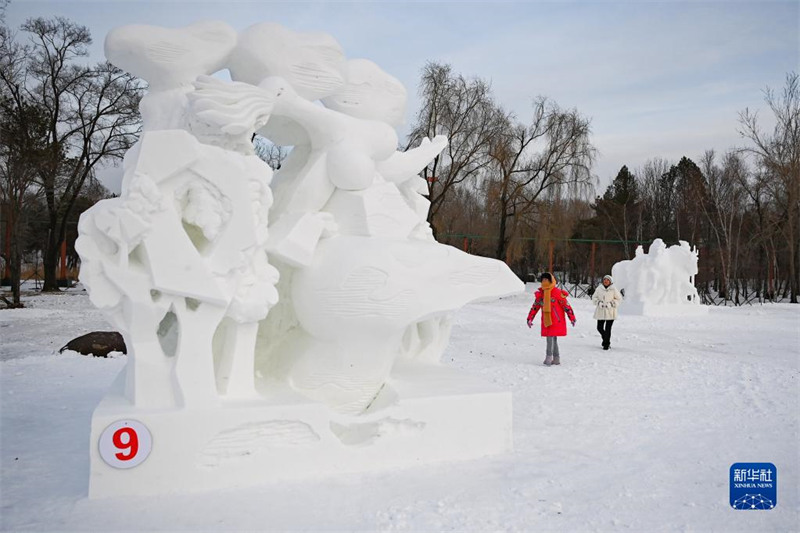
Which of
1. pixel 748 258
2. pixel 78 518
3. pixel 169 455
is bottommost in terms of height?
pixel 78 518

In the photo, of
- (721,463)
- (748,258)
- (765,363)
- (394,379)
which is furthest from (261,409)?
(748,258)

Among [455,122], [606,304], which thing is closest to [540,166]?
[455,122]

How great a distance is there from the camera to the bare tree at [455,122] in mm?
18719

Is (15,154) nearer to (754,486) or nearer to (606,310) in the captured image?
(606,310)

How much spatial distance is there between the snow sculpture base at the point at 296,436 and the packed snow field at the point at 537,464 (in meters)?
0.10

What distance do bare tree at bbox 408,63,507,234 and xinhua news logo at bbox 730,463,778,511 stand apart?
15.1 m

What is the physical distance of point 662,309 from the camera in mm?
15141

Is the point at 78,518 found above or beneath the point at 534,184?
beneath

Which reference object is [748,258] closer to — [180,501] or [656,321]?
[656,321]

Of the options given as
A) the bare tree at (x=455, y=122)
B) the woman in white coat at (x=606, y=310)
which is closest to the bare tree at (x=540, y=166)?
the bare tree at (x=455, y=122)

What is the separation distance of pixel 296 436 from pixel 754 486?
8.84ft

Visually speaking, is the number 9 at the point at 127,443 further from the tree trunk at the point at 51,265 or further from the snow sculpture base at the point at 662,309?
the tree trunk at the point at 51,265

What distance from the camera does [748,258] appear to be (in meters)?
25.3

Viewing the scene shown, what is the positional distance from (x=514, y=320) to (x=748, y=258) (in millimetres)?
17025
